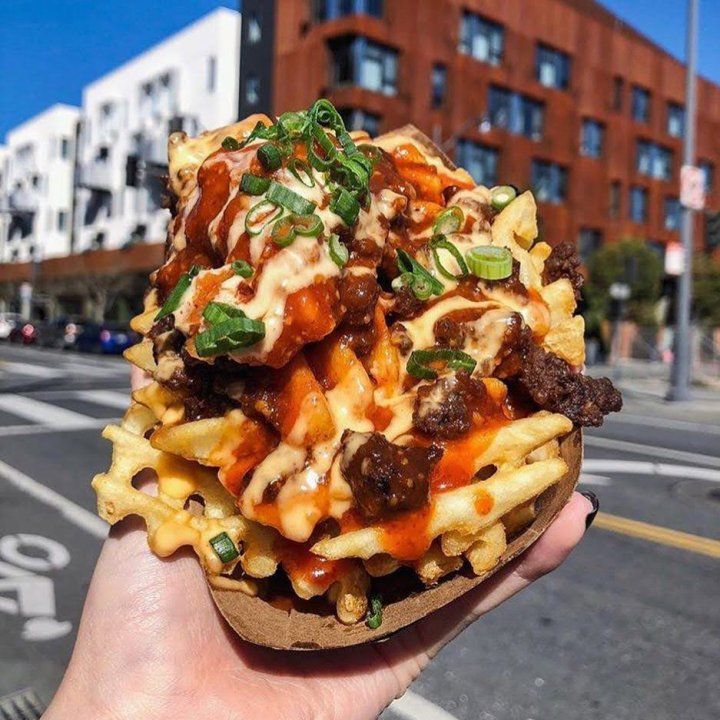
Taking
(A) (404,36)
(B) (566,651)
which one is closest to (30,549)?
(B) (566,651)

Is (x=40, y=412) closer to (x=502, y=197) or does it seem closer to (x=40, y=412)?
(x=40, y=412)

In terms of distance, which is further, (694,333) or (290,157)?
(694,333)

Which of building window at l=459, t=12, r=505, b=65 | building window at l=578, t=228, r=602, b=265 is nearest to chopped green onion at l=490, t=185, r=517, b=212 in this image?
building window at l=459, t=12, r=505, b=65

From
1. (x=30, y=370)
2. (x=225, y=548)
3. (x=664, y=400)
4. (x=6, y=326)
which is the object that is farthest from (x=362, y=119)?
(x=225, y=548)

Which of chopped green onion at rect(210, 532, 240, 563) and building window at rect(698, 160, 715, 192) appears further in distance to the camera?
building window at rect(698, 160, 715, 192)

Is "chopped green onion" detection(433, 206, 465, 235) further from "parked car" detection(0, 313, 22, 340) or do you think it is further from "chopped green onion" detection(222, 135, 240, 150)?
"parked car" detection(0, 313, 22, 340)

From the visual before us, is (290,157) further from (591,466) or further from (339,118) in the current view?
(591,466)

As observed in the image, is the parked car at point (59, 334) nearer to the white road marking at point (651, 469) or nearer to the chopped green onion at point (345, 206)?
the white road marking at point (651, 469)
